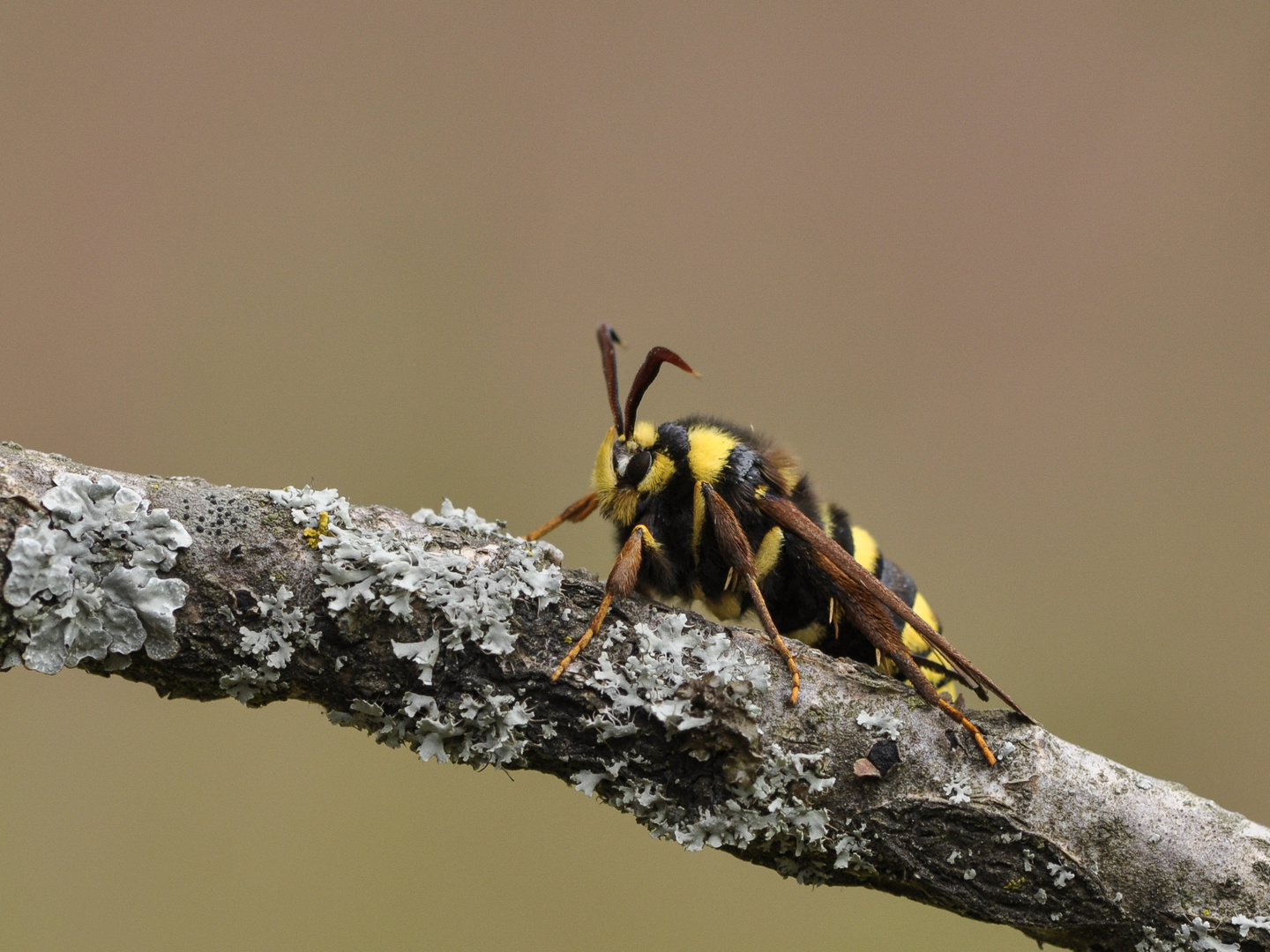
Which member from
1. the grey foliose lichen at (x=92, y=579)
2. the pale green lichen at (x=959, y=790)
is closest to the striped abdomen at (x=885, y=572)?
the pale green lichen at (x=959, y=790)

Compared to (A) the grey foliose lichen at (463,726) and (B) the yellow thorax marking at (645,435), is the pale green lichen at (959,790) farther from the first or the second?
(B) the yellow thorax marking at (645,435)

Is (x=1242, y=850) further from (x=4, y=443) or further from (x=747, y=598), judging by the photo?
(x=4, y=443)

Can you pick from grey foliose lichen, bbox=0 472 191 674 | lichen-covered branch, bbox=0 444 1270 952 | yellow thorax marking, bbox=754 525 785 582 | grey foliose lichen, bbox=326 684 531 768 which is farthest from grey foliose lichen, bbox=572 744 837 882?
grey foliose lichen, bbox=0 472 191 674

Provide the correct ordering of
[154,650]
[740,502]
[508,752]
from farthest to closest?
[740,502] → [508,752] → [154,650]

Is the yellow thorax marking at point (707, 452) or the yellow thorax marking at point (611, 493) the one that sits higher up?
the yellow thorax marking at point (707, 452)

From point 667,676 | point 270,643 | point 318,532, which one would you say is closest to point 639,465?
point 667,676

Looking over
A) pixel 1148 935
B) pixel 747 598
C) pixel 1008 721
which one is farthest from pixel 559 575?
pixel 1148 935

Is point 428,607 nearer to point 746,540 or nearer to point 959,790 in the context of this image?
point 746,540
